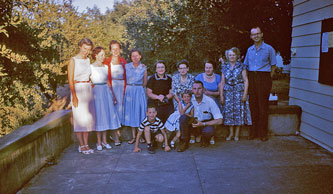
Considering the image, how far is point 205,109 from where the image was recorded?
5582 mm

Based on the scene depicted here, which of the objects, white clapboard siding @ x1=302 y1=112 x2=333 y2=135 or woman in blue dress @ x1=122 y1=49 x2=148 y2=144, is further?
woman in blue dress @ x1=122 y1=49 x2=148 y2=144

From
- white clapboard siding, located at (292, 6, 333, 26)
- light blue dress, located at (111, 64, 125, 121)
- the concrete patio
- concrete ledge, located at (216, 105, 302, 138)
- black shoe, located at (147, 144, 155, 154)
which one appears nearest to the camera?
the concrete patio

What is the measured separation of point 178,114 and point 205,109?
0.50m

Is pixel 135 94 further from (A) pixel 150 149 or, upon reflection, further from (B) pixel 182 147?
(B) pixel 182 147

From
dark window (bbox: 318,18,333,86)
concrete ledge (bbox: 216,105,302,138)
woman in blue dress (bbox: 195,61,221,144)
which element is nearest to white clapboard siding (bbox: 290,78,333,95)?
dark window (bbox: 318,18,333,86)

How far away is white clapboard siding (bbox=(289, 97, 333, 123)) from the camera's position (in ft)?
17.0

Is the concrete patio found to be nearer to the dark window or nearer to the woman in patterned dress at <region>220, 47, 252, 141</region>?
the woman in patterned dress at <region>220, 47, 252, 141</region>

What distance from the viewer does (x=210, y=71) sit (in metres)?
5.78

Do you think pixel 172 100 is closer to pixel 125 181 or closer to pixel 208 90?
pixel 208 90

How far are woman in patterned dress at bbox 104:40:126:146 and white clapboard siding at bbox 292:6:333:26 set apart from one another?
3.62 m

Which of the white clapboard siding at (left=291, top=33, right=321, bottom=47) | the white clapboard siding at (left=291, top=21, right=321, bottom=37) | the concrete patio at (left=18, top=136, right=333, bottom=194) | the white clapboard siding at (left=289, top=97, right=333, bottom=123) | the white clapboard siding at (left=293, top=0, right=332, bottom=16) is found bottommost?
the concrete patio at (left=18, top=136, right=333, bottom=194)

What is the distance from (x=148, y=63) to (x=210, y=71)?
6.01 metres

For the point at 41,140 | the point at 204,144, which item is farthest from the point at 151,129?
the point at 41,140

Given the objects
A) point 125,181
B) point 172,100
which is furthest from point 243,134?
point 125,181
